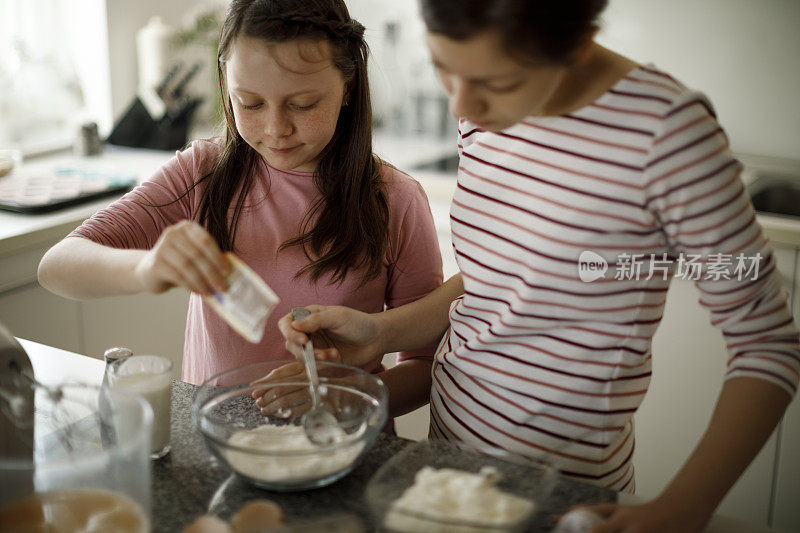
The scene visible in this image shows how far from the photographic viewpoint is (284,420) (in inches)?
41.4

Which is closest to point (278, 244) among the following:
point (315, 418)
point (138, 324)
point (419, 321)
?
point (419, 321)

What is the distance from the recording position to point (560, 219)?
0.98 m

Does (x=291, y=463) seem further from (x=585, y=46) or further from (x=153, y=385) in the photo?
(x=585, y=46)

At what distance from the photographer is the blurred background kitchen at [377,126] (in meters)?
2.17

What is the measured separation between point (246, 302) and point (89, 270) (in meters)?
0.37

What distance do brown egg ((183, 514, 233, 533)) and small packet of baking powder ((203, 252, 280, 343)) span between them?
0.61 ft

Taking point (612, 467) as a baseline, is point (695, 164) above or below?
above

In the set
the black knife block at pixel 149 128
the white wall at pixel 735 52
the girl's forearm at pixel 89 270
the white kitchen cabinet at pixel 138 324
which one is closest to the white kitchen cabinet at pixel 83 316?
the white kitchen cabinet at pixel 138 324

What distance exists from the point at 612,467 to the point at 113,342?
1689 millimetres

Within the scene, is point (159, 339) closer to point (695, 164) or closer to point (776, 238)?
point (776, 238)

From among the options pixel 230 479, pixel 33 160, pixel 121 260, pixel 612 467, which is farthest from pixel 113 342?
pixel 612 467

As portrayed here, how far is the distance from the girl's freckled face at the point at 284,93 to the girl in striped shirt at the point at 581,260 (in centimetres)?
22

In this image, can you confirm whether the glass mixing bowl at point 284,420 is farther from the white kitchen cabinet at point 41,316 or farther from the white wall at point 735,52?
the white wall at point 735,52

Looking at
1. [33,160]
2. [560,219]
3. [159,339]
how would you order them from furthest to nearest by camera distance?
1. [33,160]
2. [159,339]
3. [560,219]
